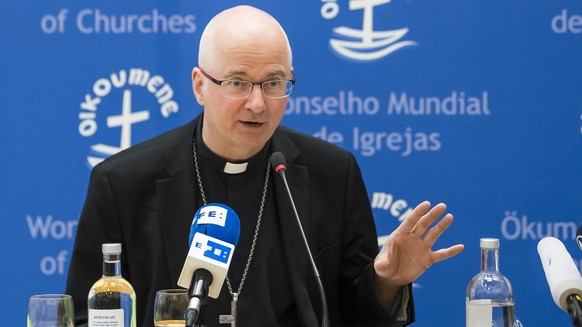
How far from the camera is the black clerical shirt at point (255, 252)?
277 cm

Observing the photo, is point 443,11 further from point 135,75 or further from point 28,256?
point 28,256

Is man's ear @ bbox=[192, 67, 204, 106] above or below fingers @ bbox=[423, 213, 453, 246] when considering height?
above

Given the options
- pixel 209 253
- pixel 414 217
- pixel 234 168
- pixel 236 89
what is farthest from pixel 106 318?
pixel 234 168

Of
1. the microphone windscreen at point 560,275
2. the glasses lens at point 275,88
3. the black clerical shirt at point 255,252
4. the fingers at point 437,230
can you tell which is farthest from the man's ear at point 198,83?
the microphone windscreen at point 560,275

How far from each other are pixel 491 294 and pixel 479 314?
0.28ft

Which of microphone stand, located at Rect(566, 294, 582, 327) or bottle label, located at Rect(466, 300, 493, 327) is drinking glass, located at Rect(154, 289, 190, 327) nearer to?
bottle label, located at Rect(466, 300, 493, 327)

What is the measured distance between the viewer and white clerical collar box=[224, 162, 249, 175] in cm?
293

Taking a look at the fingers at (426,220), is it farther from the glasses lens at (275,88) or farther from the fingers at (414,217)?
the glasses lens at (275,88)

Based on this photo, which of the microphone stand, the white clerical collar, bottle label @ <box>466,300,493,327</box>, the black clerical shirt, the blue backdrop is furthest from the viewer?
the blue backdrop

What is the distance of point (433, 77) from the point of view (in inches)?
142

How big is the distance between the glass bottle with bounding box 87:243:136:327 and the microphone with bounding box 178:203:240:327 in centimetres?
25

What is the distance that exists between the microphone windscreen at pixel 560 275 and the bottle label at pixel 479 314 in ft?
0.51

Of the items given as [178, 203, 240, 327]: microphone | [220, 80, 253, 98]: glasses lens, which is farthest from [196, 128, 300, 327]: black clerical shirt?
[178, 203, 240, 327]: microphone

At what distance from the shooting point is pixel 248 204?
2922 millimetres
